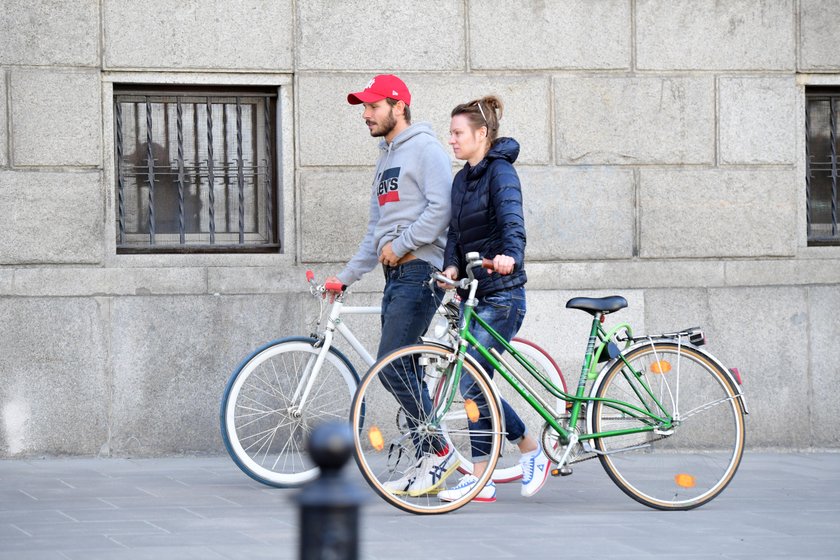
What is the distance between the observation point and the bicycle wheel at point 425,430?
5.73 meters

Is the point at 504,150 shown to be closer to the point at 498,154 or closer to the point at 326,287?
the point at 498,154

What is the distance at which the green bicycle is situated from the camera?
5828mm

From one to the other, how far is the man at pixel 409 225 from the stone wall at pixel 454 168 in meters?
1.62

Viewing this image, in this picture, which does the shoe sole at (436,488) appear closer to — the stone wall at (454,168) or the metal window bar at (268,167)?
the stone wall at (454,168)

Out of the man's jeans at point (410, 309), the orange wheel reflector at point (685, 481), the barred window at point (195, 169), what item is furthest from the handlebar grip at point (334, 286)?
the orange wheel reflector at point (685, 481)

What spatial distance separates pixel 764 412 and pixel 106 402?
4.14 metres

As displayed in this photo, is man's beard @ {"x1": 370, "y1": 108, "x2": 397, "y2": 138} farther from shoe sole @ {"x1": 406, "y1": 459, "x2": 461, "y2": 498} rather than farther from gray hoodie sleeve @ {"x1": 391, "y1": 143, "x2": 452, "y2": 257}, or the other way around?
shoe sole @ {"x1": 406, "y1": 459, "x2": 461, "y2": 498}

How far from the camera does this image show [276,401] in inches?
255

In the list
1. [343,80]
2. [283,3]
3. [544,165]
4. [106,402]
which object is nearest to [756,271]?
[544,165]

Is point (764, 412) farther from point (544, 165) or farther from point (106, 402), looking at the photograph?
point (106, 402)

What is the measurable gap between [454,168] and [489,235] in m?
2.10

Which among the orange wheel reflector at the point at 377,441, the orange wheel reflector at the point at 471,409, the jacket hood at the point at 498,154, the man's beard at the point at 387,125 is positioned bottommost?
the orange wheel reflector at the point at 377,441

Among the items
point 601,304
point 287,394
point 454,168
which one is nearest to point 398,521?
point 287,394

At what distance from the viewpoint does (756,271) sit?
834cm
